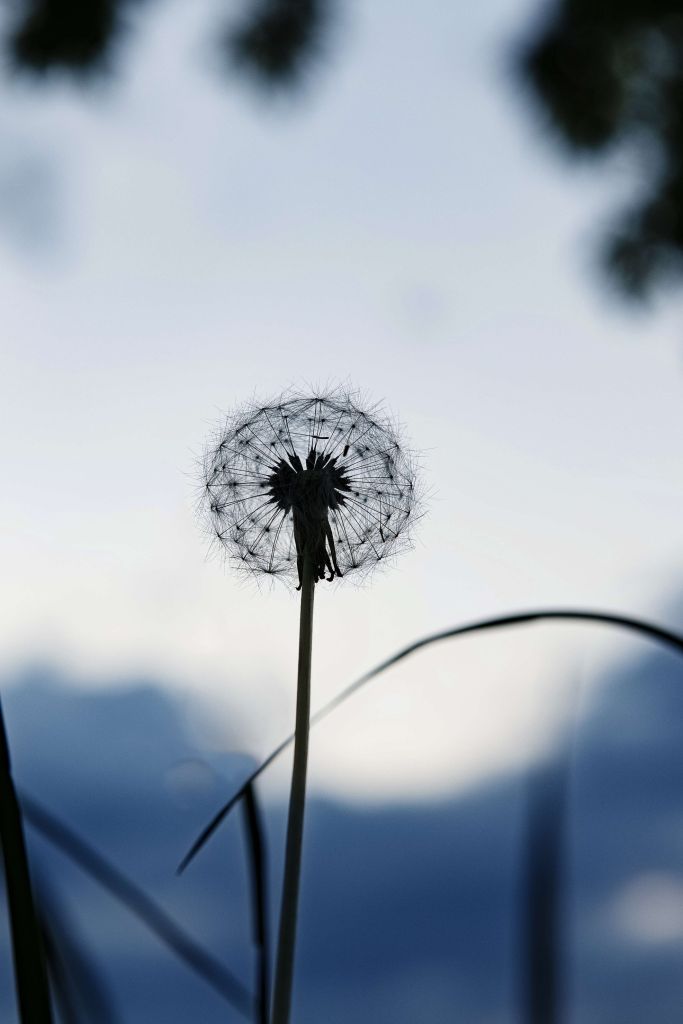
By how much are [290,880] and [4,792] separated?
43 centimetres

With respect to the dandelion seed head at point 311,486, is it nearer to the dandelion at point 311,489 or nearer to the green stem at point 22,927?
the dandelion at point 311,489

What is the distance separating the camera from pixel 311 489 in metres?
1.80

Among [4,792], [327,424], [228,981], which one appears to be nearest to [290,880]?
[228,981]

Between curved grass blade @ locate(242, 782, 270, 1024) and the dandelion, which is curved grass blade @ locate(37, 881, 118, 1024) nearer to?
curved grass blade @ locate(242, 782, 270, 1024)

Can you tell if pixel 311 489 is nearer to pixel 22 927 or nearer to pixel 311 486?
pixel 311 486

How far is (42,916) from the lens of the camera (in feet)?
3.56

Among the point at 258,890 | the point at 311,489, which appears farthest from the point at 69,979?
the point at 311,489

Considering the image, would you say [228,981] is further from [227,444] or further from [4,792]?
[227,444]

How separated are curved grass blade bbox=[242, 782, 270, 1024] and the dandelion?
1.87 ft

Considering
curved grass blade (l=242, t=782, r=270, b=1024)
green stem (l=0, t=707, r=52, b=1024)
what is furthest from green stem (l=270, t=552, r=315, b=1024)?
green stem (l=0, t=707, r=52, b=1024)

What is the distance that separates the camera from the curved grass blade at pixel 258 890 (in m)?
1.12

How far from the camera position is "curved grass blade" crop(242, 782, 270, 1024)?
1122 millimetres

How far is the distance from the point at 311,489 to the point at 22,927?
1028mm

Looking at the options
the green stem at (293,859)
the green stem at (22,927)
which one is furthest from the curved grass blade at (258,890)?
the green stem at (22,927)
